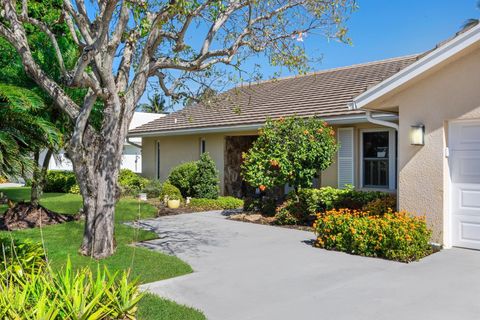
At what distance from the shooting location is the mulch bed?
38.1ft

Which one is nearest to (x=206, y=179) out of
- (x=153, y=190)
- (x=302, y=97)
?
(x=153, y=190)

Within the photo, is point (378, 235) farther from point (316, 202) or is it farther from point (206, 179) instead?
point (206, 179)

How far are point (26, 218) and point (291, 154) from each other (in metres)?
7.36

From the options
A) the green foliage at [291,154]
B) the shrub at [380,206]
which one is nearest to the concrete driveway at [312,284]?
the shrub at [380,206]

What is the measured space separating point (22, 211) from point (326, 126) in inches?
350

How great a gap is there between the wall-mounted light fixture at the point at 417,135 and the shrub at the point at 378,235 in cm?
146

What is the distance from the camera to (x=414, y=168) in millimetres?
9219

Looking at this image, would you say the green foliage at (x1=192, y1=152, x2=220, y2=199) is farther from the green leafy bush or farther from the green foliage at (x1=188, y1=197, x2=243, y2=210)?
the green leafy bush

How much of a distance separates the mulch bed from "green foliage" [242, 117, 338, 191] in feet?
18.0

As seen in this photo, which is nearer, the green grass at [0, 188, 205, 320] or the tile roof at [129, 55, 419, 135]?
the green grass at [0, 188, 205, 320]

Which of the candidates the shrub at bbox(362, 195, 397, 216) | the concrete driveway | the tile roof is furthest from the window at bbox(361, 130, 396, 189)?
the concrete driveway

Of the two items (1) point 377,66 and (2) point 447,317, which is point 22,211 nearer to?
(2) point 447,317

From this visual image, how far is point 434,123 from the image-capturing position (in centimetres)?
889

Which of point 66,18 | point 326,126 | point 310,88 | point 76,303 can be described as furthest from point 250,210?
point 76,303
